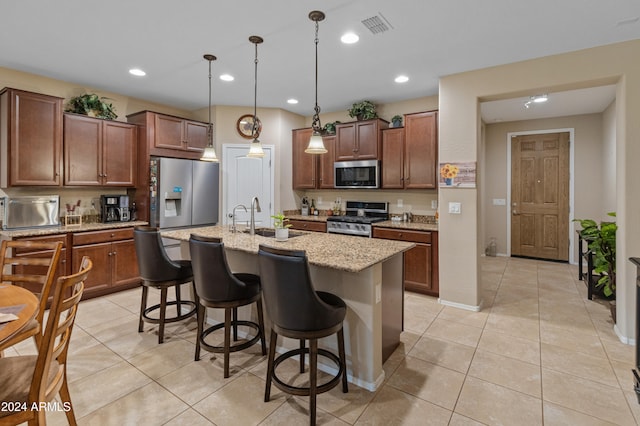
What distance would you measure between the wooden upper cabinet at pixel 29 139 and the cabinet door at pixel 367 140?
12.5ft

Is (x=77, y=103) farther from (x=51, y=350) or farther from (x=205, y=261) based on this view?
(x=51, y=350)

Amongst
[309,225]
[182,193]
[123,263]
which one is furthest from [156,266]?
[309,225]

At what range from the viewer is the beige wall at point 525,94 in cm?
282

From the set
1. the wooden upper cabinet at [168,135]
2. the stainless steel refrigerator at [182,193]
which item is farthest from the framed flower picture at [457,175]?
the wooden upper cabinet at [168,135]

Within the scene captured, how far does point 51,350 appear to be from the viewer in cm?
128

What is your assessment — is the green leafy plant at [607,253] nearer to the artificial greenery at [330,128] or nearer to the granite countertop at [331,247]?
the granite countertop at [331,247]

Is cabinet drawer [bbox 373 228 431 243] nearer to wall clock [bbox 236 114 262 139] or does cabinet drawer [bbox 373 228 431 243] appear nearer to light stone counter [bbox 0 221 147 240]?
wall clock [bbox 236 114 262 139]

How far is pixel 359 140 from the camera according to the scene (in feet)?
15.8

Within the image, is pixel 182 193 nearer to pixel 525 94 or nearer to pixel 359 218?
pixel 359 218

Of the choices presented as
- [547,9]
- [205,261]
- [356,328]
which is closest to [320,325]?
[356,328]

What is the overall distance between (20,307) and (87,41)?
265cm

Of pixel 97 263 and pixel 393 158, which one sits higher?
pixel 393 158

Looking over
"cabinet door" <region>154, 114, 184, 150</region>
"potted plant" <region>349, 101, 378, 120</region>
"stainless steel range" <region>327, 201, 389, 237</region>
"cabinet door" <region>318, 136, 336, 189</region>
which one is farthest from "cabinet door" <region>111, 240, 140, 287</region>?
"potted plant" <region>349, 101, 378, 120</region>

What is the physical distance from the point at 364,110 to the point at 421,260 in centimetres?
236
